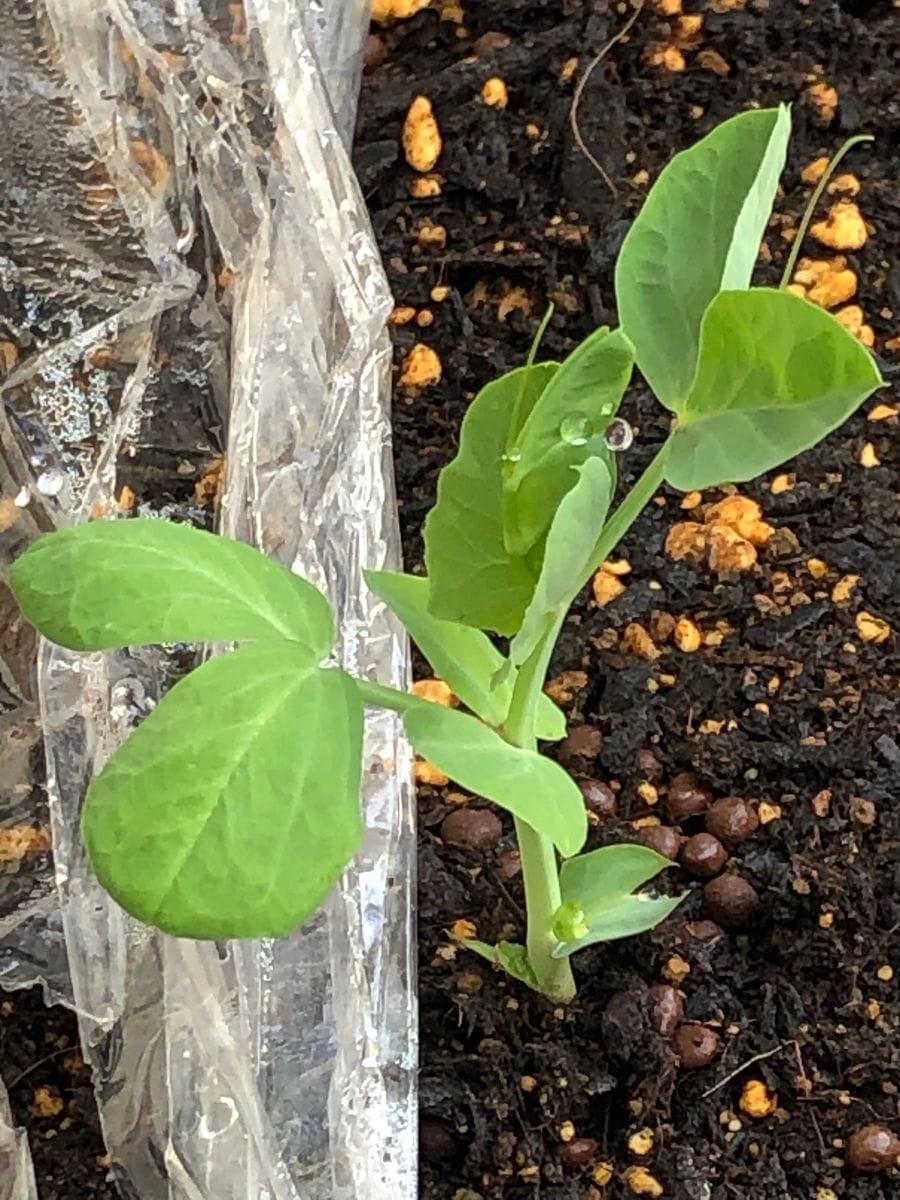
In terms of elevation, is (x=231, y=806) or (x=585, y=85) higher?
(x=231, y=806)

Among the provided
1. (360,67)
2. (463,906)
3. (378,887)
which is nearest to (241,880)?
(378,887)

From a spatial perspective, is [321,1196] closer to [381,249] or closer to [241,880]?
[241,880]

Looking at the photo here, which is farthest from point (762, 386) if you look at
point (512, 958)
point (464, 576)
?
point (512, 958)

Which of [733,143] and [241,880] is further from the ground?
[733,143]

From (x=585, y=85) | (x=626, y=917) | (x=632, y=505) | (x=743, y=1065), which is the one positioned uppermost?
(x=632, y=505)

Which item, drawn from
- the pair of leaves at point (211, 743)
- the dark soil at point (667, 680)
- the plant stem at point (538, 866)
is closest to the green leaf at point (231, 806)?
the pair of leaves at point (211, 743)

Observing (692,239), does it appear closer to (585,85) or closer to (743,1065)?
(743,1065)

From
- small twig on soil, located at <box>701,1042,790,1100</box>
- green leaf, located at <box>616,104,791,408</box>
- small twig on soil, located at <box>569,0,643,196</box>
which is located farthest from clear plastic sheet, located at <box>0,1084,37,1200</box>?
small twig on soil, located at <box>569,0,643,196</box>
